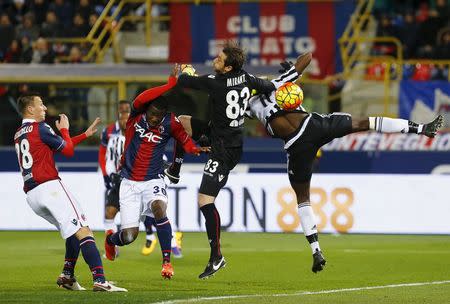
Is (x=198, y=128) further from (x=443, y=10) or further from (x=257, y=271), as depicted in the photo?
(x=443, y=10)

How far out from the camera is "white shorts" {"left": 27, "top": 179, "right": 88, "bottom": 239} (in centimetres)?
1202

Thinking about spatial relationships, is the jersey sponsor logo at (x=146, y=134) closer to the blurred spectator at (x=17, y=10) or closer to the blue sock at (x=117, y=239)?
the blue sock at (x=117, y=239)

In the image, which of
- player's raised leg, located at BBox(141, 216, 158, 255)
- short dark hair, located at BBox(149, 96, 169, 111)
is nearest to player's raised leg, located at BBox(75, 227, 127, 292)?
short dark hair, located at BBox(149, 96, 169, 111)

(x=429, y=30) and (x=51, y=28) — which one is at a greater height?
(x=429, y=30)

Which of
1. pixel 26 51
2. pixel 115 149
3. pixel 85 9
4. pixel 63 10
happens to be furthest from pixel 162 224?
pixel 63 10

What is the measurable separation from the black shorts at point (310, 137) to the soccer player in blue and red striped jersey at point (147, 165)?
3.43 ft

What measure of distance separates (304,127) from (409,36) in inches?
583

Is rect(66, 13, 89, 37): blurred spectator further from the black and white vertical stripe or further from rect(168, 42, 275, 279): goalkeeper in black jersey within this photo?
rect(168, 42, 275, 279): goalkeeper in black jersey

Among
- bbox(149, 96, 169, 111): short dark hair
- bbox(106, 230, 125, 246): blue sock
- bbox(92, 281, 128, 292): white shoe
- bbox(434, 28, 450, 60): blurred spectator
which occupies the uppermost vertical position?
bbox(149, 96, 169, 111): short dark hair

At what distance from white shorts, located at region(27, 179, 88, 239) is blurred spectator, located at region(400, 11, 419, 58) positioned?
17071 millimetres

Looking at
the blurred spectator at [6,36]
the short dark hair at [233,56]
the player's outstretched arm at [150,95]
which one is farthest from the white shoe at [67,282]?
the blurred spectator at [6,36]

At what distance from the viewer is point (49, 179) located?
12.1 m

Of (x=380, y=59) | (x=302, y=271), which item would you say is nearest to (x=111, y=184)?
(x=302, y=271)

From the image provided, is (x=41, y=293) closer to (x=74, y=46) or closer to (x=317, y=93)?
(x=317, y=93)
